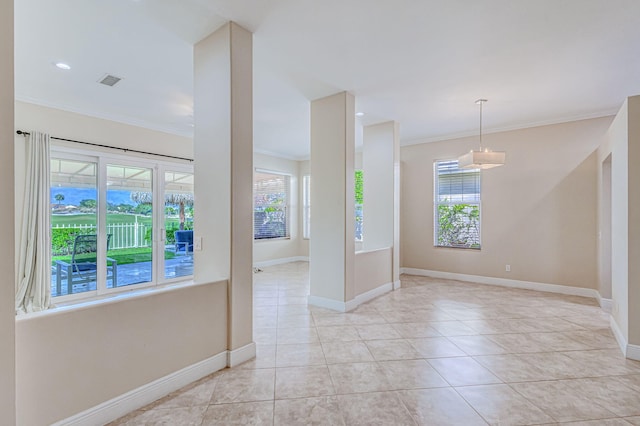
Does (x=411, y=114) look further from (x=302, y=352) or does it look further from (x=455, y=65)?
(x=302, y=352)

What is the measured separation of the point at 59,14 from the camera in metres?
2.43

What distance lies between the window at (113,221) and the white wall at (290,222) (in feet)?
6.38

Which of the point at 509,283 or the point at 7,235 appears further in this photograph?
the point at 509,283

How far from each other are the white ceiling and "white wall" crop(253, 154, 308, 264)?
302 centimetres

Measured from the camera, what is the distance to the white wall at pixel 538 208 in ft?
16.1

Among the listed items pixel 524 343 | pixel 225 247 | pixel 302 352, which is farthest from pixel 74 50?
pixel 524 343

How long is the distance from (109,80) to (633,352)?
6325 millimetres

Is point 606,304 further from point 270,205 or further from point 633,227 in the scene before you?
point 270,205

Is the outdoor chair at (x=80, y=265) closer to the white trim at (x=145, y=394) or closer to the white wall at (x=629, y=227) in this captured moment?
the white trim at (x=145, y=394)

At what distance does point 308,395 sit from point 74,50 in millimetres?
3877

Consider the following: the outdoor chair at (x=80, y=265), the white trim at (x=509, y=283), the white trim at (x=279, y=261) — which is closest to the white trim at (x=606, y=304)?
the white trim at (x=509, y=283)

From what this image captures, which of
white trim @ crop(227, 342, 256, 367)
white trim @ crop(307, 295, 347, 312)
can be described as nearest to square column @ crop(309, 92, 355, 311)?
white trim @ crop(307, 295, 347, 312)

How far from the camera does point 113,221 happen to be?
16.6 feet

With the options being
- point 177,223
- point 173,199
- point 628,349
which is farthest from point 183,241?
point 628,349
